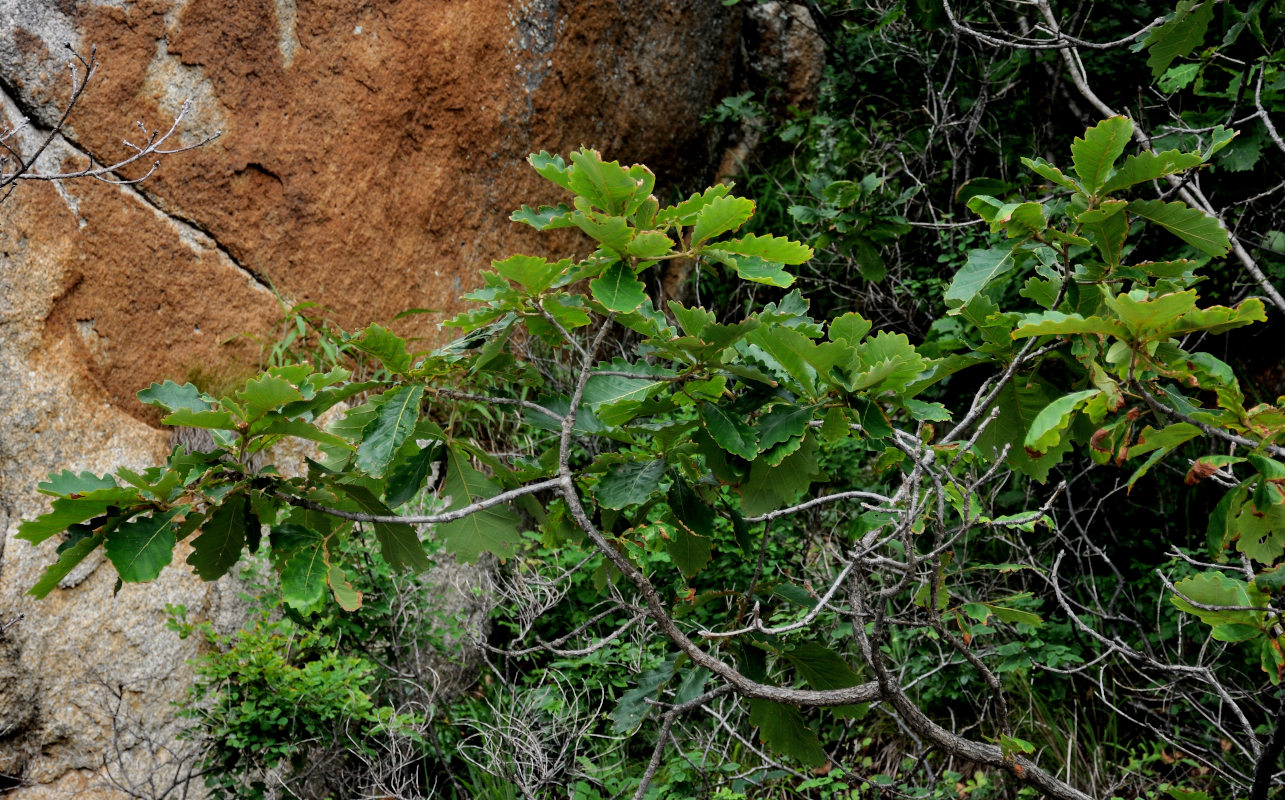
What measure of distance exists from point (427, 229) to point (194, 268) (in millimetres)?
1030

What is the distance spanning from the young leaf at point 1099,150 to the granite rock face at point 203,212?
119 inches

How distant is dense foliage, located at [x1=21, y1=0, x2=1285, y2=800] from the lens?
134 cm

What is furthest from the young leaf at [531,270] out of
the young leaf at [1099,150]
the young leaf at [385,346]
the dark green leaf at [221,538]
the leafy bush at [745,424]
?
the young leaf at [1099,150]

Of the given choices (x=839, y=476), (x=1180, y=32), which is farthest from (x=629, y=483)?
(x=839, y=476)

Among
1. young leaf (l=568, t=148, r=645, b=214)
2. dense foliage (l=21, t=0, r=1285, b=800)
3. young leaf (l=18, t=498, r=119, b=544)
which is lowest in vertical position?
dense foliage (l=21, t=0, r=1285, b=800)

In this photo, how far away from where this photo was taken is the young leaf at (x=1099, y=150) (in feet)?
4.41

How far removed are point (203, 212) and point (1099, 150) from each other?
143 inches

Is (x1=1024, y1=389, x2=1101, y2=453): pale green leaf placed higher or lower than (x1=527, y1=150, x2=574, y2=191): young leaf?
lower

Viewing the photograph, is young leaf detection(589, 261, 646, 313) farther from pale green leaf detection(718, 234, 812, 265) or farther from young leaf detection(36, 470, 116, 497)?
young leaf detection(36, 470, 116, 497)

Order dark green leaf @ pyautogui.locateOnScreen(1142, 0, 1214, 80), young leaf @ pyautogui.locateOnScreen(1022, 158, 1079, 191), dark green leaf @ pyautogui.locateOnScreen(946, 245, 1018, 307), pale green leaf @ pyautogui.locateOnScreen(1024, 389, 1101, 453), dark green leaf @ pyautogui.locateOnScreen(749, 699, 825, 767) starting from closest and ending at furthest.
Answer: pale green leaf @ pyautogui.locateOnScreen(1024, 389, 1101, 453)
young leaf @ pyautogui.locateOnScreen(1022, 158, 1079, 191)
dark green leaf @ pyautogui.locateOnScreen(946, 245, 1018, 307)
dark green leaf @ pyautogui.locateOnScreen(749, 699, 825, 767)
dark green leaf @ pyautogui.locateOnScreen(1142, 0, 1214, 80)

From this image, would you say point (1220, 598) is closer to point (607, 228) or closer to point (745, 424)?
point (745, 424)

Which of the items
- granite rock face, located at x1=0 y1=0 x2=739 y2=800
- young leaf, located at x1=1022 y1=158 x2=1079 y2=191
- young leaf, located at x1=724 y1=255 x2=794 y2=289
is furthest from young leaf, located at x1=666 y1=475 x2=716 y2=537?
granite rock face, located at x1=0 y1=0 x2=739 y2=800

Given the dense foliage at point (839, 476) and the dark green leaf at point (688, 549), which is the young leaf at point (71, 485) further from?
the dark green leaf at point (688, 549)

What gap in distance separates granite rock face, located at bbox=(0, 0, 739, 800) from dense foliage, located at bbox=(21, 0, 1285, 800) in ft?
1.72
